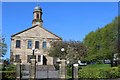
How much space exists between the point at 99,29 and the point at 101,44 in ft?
15.1

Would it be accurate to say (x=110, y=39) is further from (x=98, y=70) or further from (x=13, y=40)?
(x=98, y=70)

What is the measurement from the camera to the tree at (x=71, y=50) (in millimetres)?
42716

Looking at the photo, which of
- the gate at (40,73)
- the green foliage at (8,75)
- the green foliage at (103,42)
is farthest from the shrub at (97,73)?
the green foliage at (103,42)

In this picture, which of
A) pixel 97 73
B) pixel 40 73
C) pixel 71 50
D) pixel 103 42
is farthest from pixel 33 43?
pixel 97 73

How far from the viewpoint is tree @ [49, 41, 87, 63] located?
4272 cm

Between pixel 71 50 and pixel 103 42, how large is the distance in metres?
15.4

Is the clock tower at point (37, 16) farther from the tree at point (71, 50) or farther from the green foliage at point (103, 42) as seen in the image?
the green foliage at point (103, 42)

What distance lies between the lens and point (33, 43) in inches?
2042

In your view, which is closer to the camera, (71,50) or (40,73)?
(40,73)

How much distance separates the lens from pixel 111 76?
26109mm

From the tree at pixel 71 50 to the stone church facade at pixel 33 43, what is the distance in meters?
4.84

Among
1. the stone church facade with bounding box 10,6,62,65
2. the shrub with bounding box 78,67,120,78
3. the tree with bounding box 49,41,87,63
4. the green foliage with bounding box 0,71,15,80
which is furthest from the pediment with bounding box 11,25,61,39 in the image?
the green foliage with bounding box 0,71,15,80

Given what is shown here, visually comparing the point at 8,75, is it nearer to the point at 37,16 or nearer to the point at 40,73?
the point at 40,73

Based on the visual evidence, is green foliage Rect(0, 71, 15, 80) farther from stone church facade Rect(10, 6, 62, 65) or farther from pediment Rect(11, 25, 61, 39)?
pediment Rect(11, 25, 61, 39)
